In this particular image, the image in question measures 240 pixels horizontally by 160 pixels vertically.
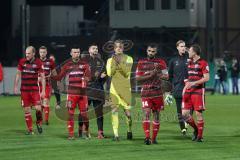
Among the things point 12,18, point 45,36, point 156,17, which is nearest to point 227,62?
point 156,17

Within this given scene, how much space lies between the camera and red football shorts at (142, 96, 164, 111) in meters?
15.0

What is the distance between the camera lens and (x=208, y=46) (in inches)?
1838

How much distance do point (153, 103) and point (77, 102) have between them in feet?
6.23

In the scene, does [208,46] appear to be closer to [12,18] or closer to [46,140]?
[12,18]

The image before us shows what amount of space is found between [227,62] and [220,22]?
8393mm

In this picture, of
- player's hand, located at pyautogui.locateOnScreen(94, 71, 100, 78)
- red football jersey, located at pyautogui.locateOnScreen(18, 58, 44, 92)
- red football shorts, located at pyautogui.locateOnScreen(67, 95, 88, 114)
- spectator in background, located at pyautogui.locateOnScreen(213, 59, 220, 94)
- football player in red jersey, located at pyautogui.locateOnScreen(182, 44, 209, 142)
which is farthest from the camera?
spectator in background, located at pyautogui.locateOnScreen(213, 59, 220, 94)

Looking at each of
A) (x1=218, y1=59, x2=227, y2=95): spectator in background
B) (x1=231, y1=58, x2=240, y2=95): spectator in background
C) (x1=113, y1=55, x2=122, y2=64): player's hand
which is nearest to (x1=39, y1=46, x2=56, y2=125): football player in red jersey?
(x1=113, y1=55, x2=122, y2=64): player's hand

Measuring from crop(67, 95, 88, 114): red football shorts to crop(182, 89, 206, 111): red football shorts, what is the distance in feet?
7.20

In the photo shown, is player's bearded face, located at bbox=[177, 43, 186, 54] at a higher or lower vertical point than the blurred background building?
lower

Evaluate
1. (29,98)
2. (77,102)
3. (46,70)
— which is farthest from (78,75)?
(46,70)

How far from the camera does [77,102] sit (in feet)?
52.6

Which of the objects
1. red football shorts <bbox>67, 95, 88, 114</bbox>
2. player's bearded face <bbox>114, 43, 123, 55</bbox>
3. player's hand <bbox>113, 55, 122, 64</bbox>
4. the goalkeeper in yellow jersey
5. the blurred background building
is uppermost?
the blurred background building

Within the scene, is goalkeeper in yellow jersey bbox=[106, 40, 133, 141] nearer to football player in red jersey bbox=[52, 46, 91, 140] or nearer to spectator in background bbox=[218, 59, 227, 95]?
football player in red jersey bbox=[52, 46, 91, 140]

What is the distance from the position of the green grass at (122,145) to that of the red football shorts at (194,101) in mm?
731
